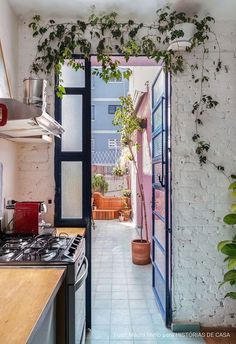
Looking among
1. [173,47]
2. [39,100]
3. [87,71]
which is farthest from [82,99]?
[173,47]

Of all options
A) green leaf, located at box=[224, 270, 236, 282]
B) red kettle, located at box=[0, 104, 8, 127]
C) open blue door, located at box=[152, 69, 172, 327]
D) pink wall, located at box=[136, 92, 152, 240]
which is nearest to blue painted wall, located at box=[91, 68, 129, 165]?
pink wall, located at box=[136, 92, 152, 240]

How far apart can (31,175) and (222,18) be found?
2.30 meters

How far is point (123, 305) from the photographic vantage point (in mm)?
3211

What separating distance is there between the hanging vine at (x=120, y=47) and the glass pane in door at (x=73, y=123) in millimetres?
139

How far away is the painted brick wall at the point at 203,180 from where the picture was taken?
9.05ft

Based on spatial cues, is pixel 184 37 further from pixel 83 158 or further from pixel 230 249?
pixel 230 249

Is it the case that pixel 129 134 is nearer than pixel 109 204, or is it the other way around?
pixel 129 134

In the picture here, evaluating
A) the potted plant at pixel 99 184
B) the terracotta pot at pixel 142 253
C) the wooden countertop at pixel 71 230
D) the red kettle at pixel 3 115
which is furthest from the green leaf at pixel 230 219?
the potted plant at pixel 99 184

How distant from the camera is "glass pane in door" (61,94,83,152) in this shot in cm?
286

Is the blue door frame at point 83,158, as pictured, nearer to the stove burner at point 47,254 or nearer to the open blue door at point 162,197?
the open blue door at point 162,197

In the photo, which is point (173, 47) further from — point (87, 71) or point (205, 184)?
point (205, 184)

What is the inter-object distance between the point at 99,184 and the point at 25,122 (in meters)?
8.37

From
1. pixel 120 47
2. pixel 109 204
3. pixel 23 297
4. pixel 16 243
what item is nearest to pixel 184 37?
pixel 120 47

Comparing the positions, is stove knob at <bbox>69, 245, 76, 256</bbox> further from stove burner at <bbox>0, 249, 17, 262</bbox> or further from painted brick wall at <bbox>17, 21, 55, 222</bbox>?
painted brick wall at <bbox>17, 21, 55, 222</bbox>
